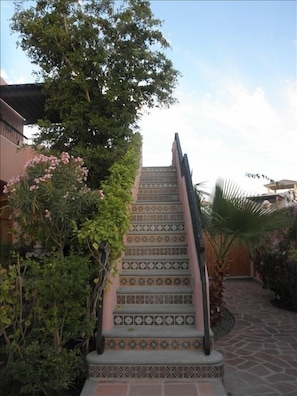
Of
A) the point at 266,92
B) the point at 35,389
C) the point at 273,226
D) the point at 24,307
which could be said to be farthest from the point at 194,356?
the point at 266,92

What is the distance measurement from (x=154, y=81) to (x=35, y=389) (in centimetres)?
630

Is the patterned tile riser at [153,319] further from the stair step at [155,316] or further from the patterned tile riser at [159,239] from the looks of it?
the patterned tile riser at [159,239]

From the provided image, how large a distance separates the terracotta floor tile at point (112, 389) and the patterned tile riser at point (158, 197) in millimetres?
4045

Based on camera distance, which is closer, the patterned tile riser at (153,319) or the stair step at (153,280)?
the patterned tile riser at (153,319)

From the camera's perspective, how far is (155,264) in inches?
188

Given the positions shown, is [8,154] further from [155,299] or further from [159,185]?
[155,299]

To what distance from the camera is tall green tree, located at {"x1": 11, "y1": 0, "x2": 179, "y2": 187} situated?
22.1 feet

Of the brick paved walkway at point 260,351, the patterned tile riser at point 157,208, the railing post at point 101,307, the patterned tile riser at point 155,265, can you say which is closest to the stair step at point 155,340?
the railing post at point 101,307

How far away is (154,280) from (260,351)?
1.78m

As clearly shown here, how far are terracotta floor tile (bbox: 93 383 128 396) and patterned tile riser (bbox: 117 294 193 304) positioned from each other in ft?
3.89

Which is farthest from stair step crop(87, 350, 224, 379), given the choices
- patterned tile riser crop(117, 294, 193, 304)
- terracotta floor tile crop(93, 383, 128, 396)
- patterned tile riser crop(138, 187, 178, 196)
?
patterned tile riser crop(138, 187, 178, 196)

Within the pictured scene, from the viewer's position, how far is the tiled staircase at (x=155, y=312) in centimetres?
325

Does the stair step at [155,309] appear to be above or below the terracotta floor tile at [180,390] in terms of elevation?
above

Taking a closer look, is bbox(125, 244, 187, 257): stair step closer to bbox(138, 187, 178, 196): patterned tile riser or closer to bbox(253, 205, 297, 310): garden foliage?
bbox(138, 187, 178, 196): patterned tile riser
